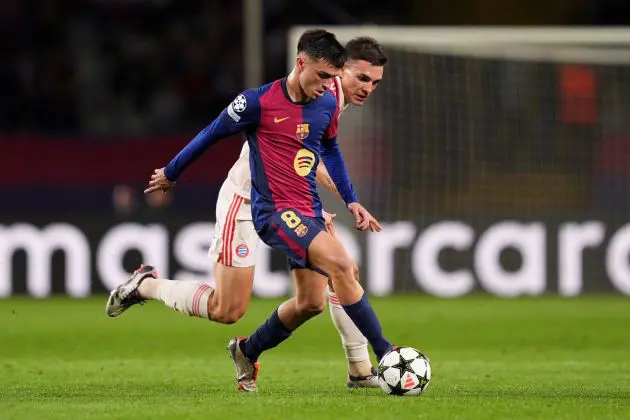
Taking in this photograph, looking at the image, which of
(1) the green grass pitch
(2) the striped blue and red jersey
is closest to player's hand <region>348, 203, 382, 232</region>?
(2) the striped blue and red jersey

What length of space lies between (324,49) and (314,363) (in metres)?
2.91

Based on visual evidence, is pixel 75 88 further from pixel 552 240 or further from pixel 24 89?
pixel 552 240

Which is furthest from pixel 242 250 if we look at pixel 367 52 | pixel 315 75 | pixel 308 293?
pixel 367 52

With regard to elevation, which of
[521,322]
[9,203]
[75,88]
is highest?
[75,88]

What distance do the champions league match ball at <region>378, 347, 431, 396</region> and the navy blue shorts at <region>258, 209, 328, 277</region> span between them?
55 centimetres

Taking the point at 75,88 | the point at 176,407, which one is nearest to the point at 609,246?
the point at 75,88

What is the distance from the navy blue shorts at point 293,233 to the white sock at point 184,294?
566mm

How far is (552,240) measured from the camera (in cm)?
1495

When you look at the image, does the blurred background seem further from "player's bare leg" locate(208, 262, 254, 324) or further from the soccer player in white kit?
"player's bare leg" locate(208, 262, 254, 324)

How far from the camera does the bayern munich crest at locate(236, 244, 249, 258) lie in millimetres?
7344

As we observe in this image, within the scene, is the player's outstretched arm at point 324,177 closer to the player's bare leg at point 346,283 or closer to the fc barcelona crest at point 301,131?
the fc barcelona crest at point 301,131

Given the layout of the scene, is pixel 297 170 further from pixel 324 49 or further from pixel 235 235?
pixel 324 49

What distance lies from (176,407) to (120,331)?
549 cm

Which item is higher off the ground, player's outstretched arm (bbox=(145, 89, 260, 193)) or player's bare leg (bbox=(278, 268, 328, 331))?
player's outstretched arm (bbox=(145, 89, 260, 193))
